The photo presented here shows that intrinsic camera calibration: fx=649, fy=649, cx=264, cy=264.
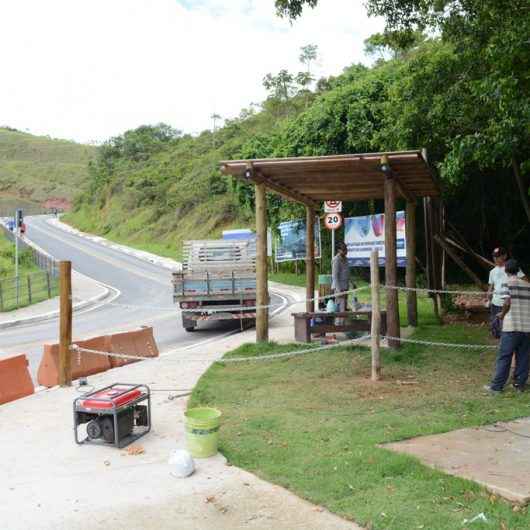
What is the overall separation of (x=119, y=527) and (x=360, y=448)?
2356 millimetres

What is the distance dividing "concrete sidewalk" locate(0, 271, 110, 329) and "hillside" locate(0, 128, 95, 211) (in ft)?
250

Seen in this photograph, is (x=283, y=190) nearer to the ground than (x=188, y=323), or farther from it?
farther from it

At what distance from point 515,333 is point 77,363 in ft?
21.5

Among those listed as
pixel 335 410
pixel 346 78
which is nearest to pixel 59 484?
pixel 335 410

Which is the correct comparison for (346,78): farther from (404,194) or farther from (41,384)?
(41,384)

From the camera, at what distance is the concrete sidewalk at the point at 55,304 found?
2128cm

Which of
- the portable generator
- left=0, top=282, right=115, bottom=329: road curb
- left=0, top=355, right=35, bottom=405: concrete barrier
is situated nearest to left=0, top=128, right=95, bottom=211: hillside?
left=0, top=282, right=115, bottom=329: road curb

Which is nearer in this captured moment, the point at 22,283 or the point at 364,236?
the point at 364,236

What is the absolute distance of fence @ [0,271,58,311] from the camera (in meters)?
24.6

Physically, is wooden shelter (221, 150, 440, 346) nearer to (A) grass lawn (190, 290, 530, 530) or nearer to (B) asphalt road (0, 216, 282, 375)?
(A) grass lawn (190, 290, 530, 530)

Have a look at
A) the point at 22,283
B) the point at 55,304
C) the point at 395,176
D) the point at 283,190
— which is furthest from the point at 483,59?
the point at 22,283

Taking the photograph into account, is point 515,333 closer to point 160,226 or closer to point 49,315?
point 49,315

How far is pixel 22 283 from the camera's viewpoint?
30.7 metres

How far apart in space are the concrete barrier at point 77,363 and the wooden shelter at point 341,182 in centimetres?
291
